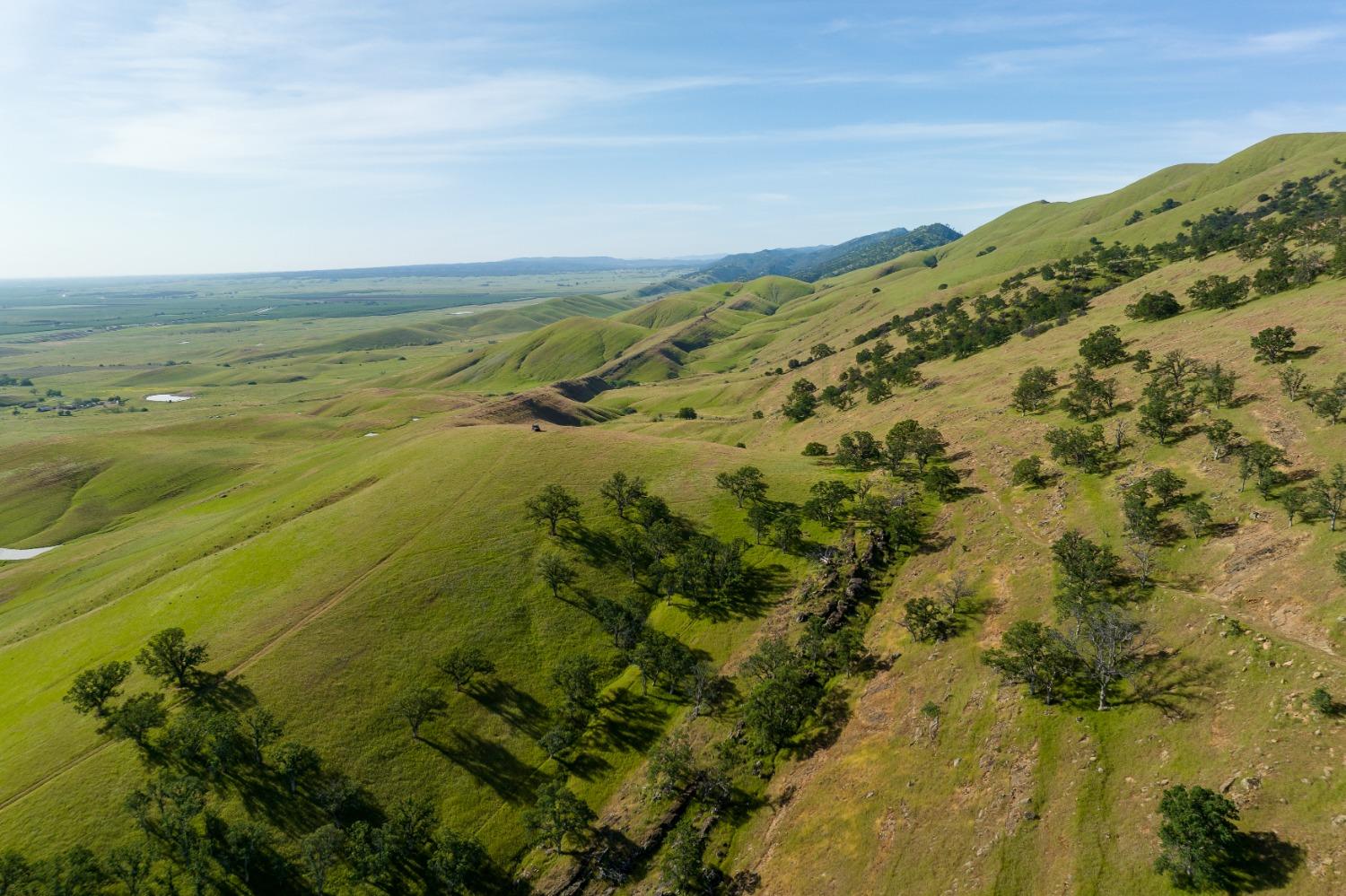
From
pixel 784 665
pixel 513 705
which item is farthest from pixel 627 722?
pixel 784 665

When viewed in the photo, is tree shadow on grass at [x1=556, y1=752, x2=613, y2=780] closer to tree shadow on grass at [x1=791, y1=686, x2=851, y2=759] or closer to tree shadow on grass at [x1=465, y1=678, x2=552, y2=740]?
tree shadow on grass at [x1=465, y1=678, x2=552, y2=740]

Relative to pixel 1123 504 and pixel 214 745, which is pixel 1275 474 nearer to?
pixel 1123 504

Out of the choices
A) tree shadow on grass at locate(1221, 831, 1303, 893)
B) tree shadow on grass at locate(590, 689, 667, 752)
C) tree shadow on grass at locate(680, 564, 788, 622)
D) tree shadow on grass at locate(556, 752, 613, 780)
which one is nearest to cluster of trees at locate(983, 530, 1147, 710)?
tree shadow on grass at locate(1221, 831, 1303, 893)

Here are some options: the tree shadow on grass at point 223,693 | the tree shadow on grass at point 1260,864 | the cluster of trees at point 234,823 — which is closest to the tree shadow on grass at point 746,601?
the cluster of trees at point 234,823

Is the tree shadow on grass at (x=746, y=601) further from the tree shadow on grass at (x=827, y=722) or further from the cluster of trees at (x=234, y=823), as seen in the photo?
the cluster of trees at (x=234, y=823)

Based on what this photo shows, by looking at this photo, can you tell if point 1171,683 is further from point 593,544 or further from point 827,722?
point 593,544
